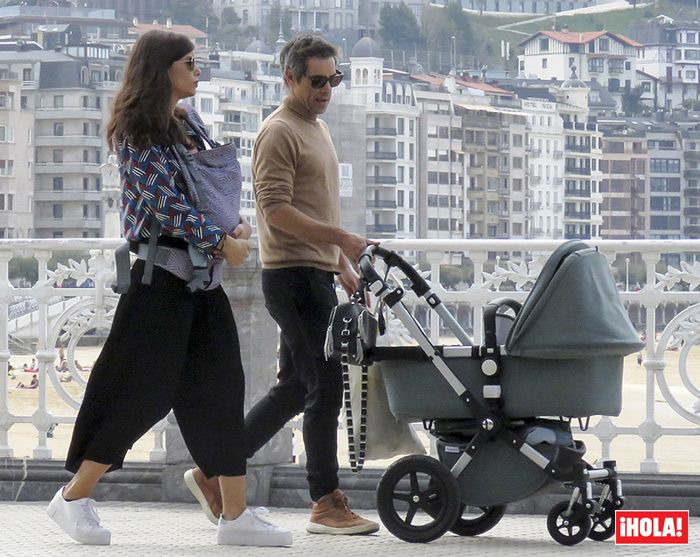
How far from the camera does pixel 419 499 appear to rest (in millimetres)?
4184

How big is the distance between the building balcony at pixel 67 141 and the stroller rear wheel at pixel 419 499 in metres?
103

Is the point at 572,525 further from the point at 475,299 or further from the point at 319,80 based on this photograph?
the point at 319,80

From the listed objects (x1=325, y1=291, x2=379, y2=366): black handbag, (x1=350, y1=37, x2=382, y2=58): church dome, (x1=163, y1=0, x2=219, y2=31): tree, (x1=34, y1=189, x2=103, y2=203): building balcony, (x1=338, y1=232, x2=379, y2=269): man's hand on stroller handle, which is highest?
(x1=163, y1=0, x2=219, y2=31): tree

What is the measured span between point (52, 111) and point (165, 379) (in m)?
106

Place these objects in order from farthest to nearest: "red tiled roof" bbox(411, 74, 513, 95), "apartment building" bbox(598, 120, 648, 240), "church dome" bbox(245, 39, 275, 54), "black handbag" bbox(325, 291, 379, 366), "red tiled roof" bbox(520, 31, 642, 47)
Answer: "red tiled roof" bbox(520, 31, 642, 47), "church dome" bbox(245, 39, 275, 54), "apartment building" bbox(598, 120, 648, 240), "red tiled roof" bbox(411, 74, 513, 95), "black handbag" bbox(325, 291, 379, 366)

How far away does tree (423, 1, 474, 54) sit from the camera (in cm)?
14625

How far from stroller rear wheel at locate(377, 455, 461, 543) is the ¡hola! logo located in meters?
0.40

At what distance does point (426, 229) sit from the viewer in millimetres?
113062

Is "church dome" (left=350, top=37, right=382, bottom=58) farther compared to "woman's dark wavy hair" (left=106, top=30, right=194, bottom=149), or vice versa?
"church dome" (left=350, top=37, right=382, bottom=58)

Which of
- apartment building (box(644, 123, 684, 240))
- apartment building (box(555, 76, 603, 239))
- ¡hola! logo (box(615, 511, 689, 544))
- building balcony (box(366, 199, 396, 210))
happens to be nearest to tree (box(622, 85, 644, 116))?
apartment building (box(644, 123, 684, 240))

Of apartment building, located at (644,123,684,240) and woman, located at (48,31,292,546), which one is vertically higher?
apartment building, located at (644,123,684,240)

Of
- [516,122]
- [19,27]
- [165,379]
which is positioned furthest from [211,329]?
[19,27]

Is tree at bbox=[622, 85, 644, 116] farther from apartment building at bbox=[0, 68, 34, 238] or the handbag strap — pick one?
the handbag strap

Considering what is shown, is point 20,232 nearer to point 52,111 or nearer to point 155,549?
point 52,111
